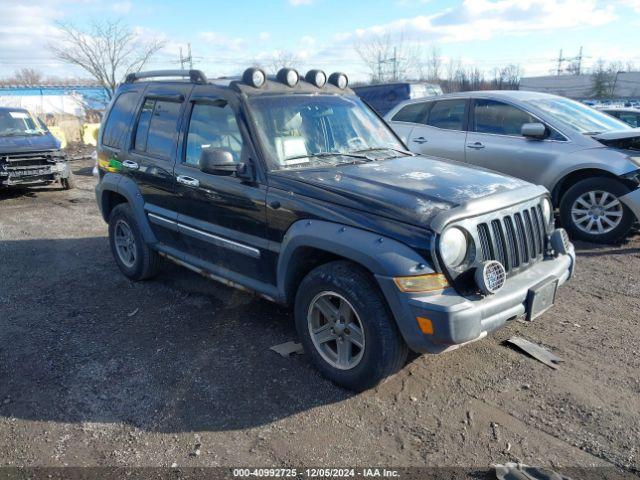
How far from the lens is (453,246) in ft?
10.0

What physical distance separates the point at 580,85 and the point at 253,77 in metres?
64.6

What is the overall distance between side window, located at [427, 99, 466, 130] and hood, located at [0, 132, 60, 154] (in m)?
7.92

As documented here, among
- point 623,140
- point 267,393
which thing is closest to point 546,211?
point 267,393

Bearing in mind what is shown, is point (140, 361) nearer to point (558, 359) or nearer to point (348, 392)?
point (348, 392)

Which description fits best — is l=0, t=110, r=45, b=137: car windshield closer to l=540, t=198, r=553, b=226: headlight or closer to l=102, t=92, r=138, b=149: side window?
l=102, t=92, r=138, b=149: side window

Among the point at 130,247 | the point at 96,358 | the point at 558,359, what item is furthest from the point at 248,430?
the point at 130,247

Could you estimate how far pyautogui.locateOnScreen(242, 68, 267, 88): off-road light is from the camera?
4.04 metres

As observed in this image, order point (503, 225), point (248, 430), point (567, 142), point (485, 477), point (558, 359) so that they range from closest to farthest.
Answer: point (485, 477)
point (248, 430)
point (503, 225)
point (558, 359)
point (567, 142)

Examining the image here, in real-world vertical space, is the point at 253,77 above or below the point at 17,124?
above

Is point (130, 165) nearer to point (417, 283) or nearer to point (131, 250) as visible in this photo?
point (131, 250)

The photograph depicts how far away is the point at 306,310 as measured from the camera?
3.54 metres

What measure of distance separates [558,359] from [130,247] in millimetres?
4250

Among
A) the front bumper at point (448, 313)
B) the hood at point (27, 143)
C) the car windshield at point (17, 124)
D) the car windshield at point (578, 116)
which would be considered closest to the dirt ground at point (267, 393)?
the front bumper at point (448, 313)

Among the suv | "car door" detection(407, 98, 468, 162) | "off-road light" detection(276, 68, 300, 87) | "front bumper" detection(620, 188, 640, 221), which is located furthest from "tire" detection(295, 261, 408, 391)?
"car door" detection(407, 98, 468, 162)
